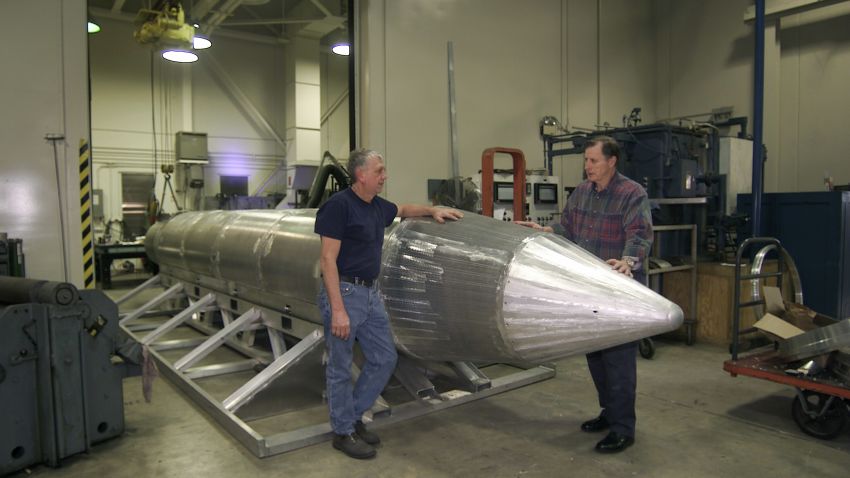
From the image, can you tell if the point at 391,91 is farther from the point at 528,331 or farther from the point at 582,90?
the point at 528,331

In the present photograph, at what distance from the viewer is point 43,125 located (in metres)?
4.48

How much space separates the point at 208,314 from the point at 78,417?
2.90 metres

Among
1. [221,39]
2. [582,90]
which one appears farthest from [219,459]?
[221,39]

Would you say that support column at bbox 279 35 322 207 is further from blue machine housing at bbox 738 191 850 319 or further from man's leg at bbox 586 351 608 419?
man's leg at bbox 586 351 608 419

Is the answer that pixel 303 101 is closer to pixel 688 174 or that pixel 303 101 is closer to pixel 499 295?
pixel 688 174

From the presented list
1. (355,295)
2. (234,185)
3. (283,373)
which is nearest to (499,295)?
(355,295)

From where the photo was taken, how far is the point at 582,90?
749 centimetres

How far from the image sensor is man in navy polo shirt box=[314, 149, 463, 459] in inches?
99.3

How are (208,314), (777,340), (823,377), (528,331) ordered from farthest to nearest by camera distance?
(208,314) < (777,340) < (823,377) < (528,331)

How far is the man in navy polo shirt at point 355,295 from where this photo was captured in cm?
252

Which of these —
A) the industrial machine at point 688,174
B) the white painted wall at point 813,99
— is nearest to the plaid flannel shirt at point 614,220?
the industrial machine at point 688,174

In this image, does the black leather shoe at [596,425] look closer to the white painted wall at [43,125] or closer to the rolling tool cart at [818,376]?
the rolling tool cart at [818,376]

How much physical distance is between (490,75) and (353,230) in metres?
4.66

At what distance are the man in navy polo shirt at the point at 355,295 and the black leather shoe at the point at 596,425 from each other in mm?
1080
